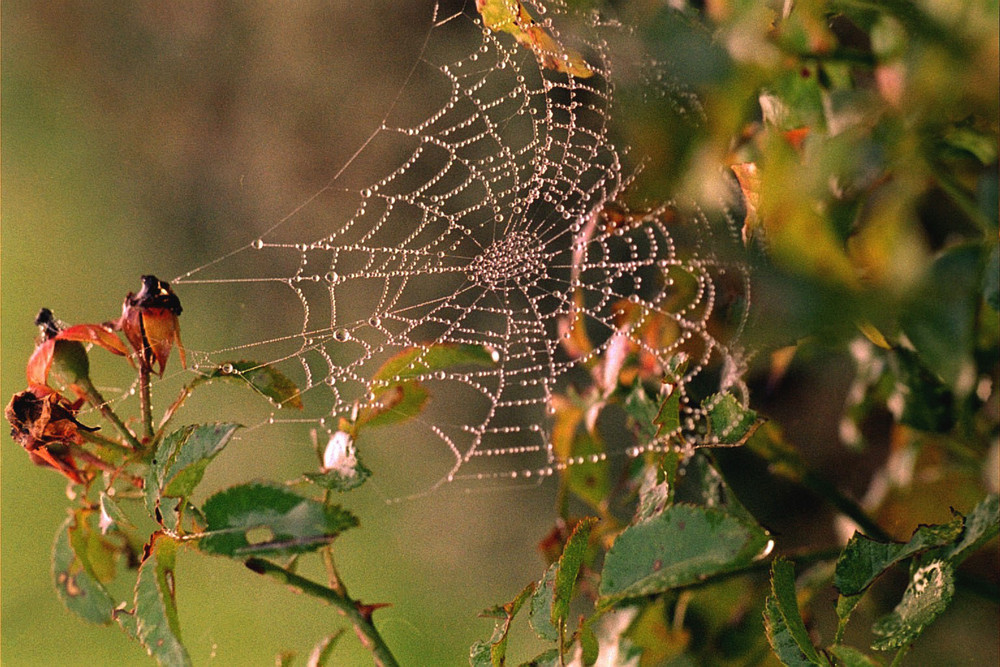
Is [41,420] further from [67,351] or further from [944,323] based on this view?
[944,323]

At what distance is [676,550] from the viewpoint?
265mm

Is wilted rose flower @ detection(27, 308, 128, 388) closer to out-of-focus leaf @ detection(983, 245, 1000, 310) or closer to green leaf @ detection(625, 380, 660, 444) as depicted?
green leaf @ detection(625, 380, 660, 444)

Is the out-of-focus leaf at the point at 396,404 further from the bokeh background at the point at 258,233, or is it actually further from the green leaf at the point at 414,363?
the bokeh background at the point at 258,233

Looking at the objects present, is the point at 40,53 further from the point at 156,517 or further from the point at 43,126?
the point at 156,517

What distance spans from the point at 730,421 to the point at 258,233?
2.03ft

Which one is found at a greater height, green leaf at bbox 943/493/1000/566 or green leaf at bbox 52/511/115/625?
green leaf at bbox 52/511/115/625

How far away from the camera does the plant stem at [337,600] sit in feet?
0.92

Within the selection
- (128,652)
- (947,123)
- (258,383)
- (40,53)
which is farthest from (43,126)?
(947,123)

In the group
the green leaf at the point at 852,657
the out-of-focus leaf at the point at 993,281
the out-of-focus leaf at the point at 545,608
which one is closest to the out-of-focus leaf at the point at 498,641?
the out-of-focus leaf at the point at 545,608

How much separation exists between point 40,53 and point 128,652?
0.74m

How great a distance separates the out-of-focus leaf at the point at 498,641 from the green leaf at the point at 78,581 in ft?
0.52

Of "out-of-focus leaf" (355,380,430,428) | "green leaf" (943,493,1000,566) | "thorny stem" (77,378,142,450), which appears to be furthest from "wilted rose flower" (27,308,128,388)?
"green leaf" (943,493,1000,566)

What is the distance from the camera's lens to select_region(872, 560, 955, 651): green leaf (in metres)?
0.27

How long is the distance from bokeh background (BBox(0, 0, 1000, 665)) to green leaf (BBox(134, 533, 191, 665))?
10.6 inches
